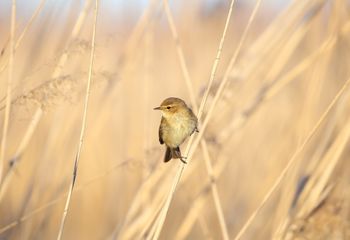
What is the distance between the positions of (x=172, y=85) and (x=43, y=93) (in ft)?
9.53

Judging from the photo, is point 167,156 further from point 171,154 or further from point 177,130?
point 177,130

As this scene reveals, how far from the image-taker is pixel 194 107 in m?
2.43

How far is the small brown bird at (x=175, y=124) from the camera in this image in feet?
8.03

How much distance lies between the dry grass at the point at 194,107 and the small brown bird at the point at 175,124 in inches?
2.6

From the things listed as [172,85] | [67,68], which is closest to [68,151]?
[67,68]

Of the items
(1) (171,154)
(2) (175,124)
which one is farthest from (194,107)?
(1) (171,154)

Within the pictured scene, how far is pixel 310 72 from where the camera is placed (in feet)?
9.29

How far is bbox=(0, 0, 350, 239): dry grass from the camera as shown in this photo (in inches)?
75.2

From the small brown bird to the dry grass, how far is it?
67mm

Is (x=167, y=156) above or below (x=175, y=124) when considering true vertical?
below

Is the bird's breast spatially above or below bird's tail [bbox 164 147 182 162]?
above

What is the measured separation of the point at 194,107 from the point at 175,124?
0.42 feet

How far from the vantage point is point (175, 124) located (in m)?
2.50

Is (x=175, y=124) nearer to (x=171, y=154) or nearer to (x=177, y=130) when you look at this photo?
(x=177, y=130)
